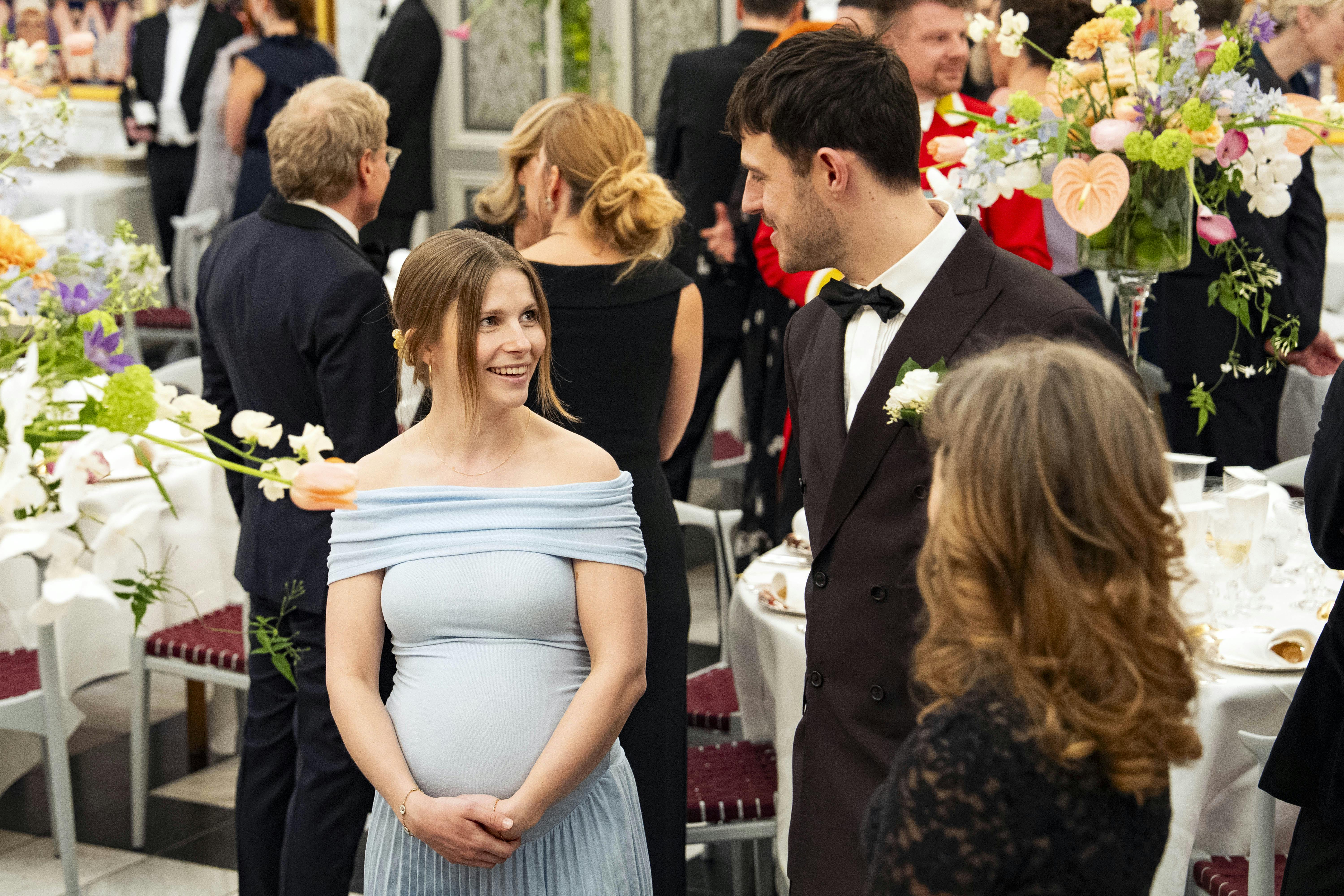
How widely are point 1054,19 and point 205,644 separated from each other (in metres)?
2.58

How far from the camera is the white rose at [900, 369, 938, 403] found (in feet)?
5.42

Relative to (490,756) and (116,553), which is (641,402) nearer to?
(490,756)

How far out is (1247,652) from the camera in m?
2.37

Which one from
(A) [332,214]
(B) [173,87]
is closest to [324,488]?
(A) [332,214]

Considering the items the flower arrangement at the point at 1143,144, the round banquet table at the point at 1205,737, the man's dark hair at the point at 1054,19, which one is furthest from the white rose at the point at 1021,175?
the round banquet table at the point at 1205,737

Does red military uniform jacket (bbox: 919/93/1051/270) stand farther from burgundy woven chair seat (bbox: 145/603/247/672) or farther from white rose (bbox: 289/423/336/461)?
white rose (bbox: 289/423/336/461)

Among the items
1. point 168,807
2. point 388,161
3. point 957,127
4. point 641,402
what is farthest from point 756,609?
point 168,807

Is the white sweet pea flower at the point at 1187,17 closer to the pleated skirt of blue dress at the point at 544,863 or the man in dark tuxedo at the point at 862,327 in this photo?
the man in dark tuxedo at the point at 862,327

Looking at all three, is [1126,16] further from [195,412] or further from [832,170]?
[195,412]

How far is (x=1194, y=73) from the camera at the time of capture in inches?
105

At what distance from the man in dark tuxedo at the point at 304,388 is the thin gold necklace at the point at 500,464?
55cm

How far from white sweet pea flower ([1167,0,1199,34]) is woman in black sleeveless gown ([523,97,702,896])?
1.01 meters

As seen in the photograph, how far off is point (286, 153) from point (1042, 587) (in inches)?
80.8

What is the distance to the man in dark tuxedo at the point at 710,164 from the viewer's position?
4.81m
